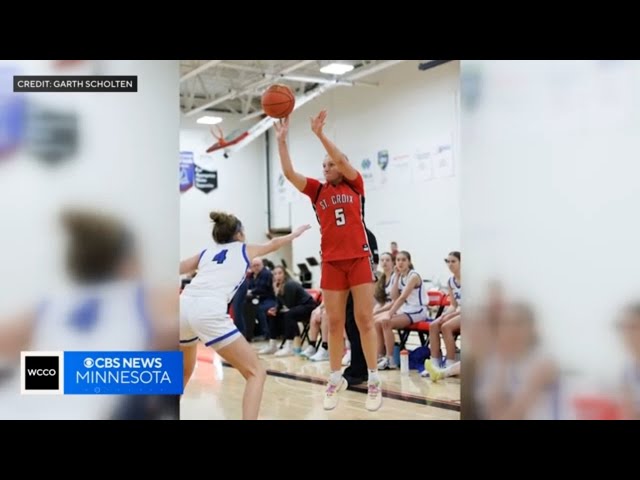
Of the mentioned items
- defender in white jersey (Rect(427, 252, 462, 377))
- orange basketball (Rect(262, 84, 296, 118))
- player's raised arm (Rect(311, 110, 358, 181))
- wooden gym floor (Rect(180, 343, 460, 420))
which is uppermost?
orange basketball (Rect(262, 84, 296, 118))

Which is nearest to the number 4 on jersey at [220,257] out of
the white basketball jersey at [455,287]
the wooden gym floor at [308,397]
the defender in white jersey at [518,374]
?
the wooden gym floor at [308,397]

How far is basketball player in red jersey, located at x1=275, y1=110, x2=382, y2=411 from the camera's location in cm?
480

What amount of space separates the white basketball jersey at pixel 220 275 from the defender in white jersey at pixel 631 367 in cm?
219

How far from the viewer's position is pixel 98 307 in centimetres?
366

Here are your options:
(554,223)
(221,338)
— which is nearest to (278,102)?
(221,338)

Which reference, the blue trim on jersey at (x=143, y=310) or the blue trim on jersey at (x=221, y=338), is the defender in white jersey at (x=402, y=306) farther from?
the blue trim on jersey at (x=143, y=310)

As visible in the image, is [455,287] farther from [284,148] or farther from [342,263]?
Result: [284,148]

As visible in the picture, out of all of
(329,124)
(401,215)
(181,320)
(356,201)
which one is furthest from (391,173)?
(181,320)

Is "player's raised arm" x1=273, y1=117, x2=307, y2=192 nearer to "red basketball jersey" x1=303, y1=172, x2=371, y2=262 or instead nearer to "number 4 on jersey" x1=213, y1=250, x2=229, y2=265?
"red basketball jersey" x1=303, y1=172, x2=371, y2=262

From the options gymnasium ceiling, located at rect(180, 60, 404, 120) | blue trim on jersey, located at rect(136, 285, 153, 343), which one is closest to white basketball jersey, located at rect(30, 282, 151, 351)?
blue trim on jersey, located at rect(136, 285, 153, 343)

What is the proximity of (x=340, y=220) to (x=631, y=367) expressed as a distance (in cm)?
213

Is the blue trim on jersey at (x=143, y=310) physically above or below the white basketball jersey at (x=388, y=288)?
above

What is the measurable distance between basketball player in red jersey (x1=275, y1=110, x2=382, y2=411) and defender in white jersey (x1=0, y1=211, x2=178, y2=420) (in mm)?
1483

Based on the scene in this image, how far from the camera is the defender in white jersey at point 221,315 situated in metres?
3.90
